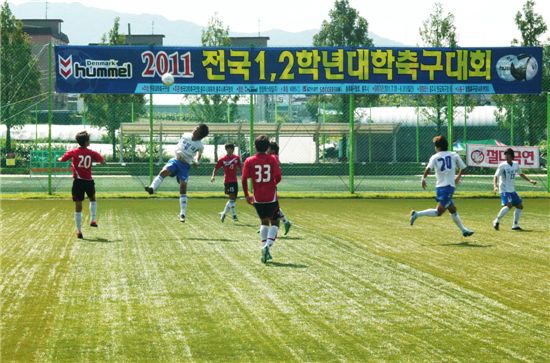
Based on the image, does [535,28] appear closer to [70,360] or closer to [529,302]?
[529,302]

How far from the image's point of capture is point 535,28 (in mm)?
47188

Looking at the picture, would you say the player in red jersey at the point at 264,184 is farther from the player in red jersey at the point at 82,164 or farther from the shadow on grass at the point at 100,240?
the player in red jersey at the point at 82,164

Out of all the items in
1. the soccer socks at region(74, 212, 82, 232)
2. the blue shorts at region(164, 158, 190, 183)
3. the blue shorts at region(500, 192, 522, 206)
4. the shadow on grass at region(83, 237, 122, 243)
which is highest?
the blue shorts at region(164, 158, 190, 183)

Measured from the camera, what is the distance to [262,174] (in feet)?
44.6

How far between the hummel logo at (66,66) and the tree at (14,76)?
1.30 meters

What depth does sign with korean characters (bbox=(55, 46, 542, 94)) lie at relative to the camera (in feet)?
98.4

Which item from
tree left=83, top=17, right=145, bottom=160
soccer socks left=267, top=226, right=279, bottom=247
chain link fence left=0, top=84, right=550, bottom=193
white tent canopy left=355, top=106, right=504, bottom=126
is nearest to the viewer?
soccer socks left=267, top=226, right=279, bottom=247

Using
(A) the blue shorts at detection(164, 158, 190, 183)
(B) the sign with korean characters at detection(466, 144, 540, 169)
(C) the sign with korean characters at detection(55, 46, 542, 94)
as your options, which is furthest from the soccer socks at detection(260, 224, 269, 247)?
(B) the sign with korean characters at detection(466, 144, 540, 169)

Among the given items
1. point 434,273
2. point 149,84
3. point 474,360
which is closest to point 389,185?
point 149,84

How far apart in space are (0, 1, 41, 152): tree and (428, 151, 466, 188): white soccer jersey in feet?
58.8

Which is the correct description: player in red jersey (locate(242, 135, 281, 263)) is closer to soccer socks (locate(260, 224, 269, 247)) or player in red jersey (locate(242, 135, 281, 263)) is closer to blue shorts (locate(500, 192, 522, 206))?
soccer socks (locate(260, 224, 269, 247))

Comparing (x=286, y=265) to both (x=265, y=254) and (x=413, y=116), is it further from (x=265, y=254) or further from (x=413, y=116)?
(x=413, y=116)

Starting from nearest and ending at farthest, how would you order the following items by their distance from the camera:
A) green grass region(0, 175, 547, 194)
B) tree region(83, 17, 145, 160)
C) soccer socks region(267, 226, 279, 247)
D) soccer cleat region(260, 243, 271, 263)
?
soccer cleat region(260, 243, 271, 263)
soccer socks region(267, 226, 279, 247)
green grass region(0, 175, 547, 194)
tree region(83, 17, 145, 160)

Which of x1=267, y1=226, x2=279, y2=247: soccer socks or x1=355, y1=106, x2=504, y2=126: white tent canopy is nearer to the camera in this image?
x1=267, y1=226, x2=279, y2=247: soccer socks
